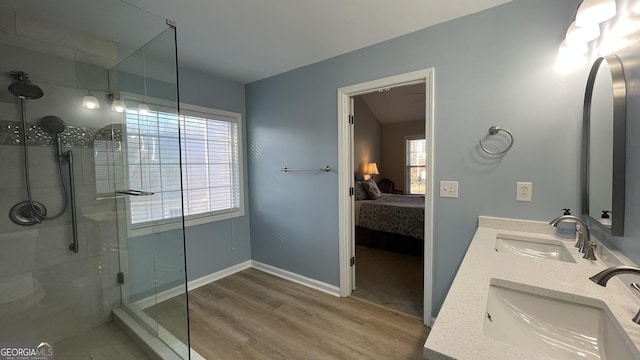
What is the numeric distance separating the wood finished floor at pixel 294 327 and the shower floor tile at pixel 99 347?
1.04ft

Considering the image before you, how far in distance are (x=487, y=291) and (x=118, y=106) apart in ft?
9.17

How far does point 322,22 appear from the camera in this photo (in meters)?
1.93

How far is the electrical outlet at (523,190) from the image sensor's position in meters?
1.69

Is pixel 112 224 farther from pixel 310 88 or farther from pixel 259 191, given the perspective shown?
pixel 310 88

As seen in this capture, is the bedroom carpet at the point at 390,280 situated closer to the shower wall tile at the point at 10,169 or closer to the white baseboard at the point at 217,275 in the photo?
the white baseboard at the point at 217,275

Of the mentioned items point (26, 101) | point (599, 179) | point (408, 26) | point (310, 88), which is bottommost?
point (599, 179)

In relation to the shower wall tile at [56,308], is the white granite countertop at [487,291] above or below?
above

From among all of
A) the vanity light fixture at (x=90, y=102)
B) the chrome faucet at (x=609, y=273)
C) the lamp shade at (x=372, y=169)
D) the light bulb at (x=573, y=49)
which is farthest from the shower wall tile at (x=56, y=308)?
the lamp shade at (x=372, y=169)

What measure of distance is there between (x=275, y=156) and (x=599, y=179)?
2.68 metres

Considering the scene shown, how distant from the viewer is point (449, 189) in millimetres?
1982

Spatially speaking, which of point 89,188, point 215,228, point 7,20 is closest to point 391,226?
point 215,228

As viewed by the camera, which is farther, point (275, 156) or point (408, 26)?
point (275, 156)

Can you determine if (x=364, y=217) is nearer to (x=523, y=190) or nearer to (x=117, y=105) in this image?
(x=523, y=190)

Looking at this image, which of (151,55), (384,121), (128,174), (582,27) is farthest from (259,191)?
(384,121)
